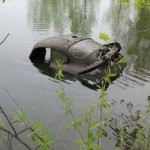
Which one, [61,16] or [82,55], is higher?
[82,55]

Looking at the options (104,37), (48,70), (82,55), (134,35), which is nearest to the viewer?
(104,37)

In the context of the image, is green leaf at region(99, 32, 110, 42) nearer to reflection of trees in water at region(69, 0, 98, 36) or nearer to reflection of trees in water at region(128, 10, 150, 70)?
reflection of trees in water at region(128, 10, 150, 70)

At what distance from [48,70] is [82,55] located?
160 centimetres

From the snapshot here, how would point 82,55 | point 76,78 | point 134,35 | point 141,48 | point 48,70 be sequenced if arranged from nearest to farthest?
point 76,78, point 82,55, point 48,70, point 141,48, point 134,35

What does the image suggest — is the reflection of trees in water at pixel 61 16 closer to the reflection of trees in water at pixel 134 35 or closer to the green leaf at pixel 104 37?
the reflection of trees in water at pixel 134 35

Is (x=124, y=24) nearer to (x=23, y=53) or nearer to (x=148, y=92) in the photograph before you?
(x=23, y=53)

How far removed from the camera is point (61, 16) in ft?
94.2

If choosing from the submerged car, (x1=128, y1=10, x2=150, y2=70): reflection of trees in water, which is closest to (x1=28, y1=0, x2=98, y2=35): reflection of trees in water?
(x1=128, y1=10, x2=150, y2=70): reflection of trees in water

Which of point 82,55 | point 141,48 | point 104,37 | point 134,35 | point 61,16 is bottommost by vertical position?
point 141,48

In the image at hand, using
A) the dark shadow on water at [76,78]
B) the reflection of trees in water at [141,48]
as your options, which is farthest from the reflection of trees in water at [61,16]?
the dark shadow on water at [76,78]

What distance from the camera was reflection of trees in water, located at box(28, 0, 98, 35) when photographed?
23.5m

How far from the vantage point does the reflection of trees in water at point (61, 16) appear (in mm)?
23516

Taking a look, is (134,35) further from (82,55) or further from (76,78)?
(76,78)

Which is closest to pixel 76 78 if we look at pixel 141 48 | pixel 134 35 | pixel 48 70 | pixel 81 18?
pixel 48 70
